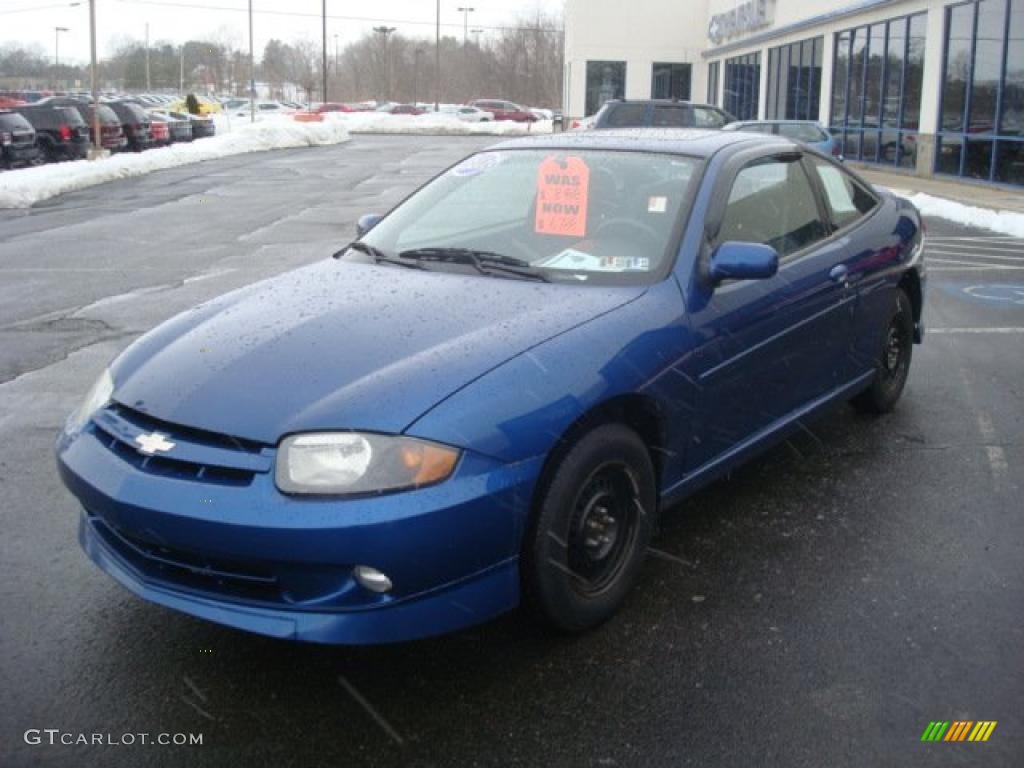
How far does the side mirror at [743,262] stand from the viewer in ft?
12.5

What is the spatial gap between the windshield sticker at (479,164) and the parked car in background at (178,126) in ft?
108

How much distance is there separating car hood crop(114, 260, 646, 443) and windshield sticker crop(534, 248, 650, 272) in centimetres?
17

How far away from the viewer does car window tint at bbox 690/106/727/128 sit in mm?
21797

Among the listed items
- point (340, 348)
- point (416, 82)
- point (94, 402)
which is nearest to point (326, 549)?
point (340, 348)

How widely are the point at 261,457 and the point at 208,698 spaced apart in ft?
2.43

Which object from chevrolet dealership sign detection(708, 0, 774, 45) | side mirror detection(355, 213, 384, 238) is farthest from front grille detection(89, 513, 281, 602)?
chevrolet dealership sign detection(708, 0, 774, 45)

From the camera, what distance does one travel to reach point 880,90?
76.8 ft

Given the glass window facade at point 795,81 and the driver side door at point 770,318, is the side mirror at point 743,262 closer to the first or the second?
the driver side door at point 770,318

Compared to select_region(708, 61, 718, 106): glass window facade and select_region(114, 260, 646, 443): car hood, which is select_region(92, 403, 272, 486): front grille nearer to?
select_region(114, 260, 646, 443): car hood

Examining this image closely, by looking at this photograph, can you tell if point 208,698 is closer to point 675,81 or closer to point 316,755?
point 316,755

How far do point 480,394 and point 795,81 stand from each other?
96.3 feet

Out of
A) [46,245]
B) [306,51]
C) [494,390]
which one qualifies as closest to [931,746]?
[494,390]

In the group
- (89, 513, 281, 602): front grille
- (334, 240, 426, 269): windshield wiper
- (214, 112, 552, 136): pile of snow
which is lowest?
(89, 513, 281, 602): front grille

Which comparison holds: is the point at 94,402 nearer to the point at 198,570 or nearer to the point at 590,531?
the point at 198,570
